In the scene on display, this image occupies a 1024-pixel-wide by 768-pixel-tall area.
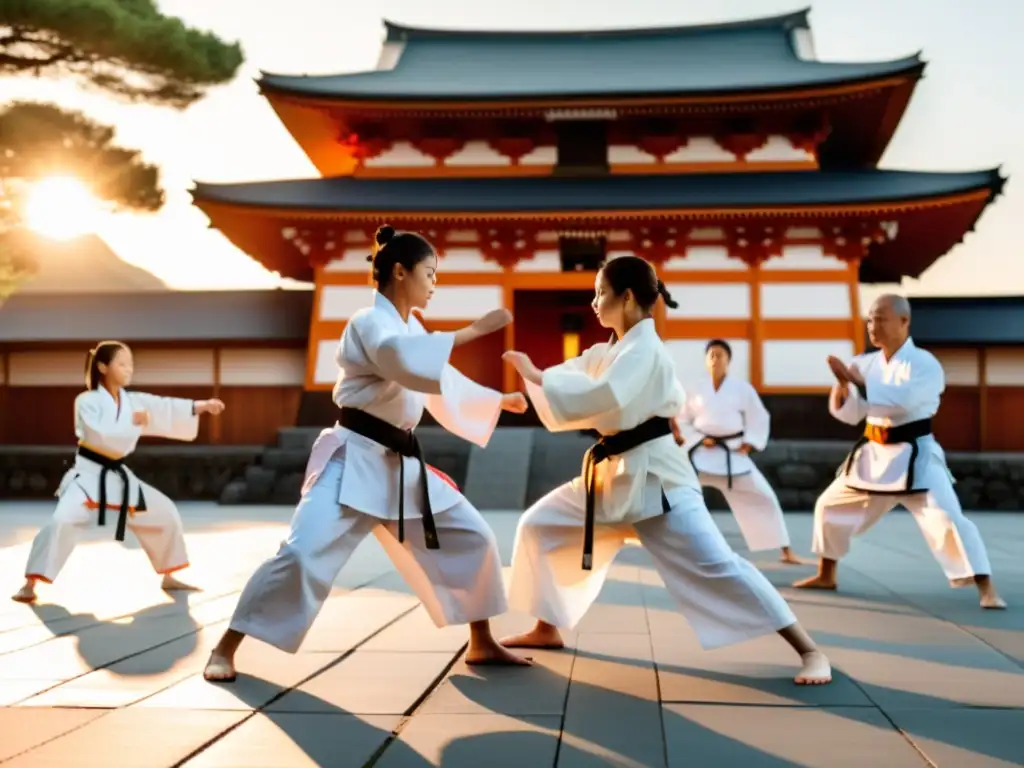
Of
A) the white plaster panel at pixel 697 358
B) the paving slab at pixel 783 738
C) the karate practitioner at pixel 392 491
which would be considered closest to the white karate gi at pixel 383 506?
the karate practitioner at pixel 392 491

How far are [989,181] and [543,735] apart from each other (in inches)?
518

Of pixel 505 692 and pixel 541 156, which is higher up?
pixel 541 156

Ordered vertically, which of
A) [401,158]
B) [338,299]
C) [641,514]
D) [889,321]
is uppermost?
[401,158]

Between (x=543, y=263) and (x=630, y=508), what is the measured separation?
11.7 m

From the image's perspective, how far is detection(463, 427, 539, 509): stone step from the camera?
12.0 meters

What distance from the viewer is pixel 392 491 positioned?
3326 millimetres

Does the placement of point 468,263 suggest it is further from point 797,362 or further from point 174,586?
point 174,586

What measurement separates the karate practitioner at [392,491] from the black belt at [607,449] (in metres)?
0.33

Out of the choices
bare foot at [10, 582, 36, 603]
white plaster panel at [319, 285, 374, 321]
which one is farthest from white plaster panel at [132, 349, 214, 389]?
bare foot at [10, 582, 36, 603]

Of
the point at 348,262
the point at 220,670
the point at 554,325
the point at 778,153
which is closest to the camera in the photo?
the point at 220,670

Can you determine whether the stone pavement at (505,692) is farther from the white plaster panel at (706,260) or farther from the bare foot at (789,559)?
the white plaster panel at (706,260)

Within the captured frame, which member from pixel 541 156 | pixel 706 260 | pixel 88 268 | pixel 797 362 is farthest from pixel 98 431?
pixel 88 268

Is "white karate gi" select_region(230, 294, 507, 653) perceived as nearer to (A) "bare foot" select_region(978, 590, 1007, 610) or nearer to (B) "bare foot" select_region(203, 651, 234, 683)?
(B) "bare foot" select_region(203, 651, 234, 683)

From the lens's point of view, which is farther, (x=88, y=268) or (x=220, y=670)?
(x=88, y=268)
